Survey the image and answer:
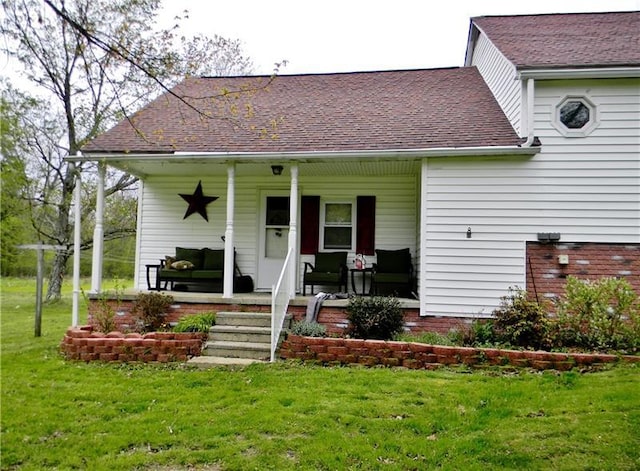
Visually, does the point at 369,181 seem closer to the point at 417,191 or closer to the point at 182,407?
the point at 417,191

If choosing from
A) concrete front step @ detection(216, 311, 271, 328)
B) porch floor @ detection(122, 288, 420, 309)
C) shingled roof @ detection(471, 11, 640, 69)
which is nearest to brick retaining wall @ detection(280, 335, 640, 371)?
concrete front step @ detection(216, 311, 271, 328)

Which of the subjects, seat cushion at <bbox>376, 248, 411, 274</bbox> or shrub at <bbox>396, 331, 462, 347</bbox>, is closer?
shrub at <bbox>396, 331, 462, 347</bbox>

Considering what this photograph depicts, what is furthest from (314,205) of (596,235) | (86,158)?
(596,235)

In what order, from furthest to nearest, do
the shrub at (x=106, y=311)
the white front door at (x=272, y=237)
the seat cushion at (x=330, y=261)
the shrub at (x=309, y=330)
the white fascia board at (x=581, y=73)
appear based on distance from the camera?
the white front door at (x=272, y=237) → the seat cushion at (x=330, y=261) → the shrub at (x=106, y=311) → the white fascia board at (x=581, y=73) → the shrub at (x=309, y=330)

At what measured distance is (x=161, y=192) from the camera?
9.55 meters

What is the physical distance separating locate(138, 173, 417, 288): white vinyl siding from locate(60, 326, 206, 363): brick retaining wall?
284 cm

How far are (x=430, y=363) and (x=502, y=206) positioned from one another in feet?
9.34

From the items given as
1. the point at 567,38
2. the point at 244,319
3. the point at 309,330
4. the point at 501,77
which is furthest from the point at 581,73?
the point at 244,319

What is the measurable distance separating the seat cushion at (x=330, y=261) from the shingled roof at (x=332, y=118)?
206cm

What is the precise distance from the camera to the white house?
Result: 702 cm

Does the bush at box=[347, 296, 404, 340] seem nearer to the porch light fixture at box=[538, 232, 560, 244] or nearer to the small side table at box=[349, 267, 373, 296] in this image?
the small side table at box=[349, 267, 373, 296]

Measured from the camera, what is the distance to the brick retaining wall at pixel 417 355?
5.57m

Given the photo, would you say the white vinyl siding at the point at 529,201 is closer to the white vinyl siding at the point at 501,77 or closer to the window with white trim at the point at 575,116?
the window with white trim at the point at 575,116

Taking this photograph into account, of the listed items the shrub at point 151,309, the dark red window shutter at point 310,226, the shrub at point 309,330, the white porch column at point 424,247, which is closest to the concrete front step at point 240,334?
the shrub at point 309,330
